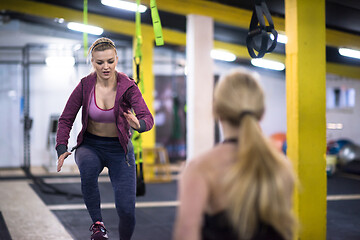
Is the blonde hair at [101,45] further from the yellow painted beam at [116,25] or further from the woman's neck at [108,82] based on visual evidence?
the yellow painted beam at [116,25]

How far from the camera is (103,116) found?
2.85 meters

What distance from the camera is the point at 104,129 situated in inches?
114

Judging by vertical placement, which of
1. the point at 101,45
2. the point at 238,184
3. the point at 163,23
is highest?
the point at 163,23

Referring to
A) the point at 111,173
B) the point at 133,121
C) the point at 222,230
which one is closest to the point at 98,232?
the point at 111,173

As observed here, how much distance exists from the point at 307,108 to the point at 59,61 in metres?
8.15

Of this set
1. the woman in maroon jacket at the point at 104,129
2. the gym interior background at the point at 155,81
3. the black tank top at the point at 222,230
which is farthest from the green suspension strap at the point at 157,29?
the gym interior background at the point at 155,81

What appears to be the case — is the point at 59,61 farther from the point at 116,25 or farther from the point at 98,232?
the point at 98,232

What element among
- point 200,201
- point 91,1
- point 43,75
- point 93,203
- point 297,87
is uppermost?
point 91,1

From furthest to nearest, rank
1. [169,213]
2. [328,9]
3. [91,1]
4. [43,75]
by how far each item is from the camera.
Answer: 1. [43,75]
2. [91,1]
3. [328,9]
4. [169,213]

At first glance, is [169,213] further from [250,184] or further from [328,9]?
[250,184]

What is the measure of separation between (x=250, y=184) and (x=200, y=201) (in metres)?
0.17

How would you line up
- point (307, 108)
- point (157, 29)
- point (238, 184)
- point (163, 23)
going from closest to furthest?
point (238, 184) → point (157, 29) → point (307, 108) → point (163, 23)

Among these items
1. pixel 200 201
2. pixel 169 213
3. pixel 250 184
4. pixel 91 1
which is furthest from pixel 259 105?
pixel 91 1

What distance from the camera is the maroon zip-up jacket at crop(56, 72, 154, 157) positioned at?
2814 mm
